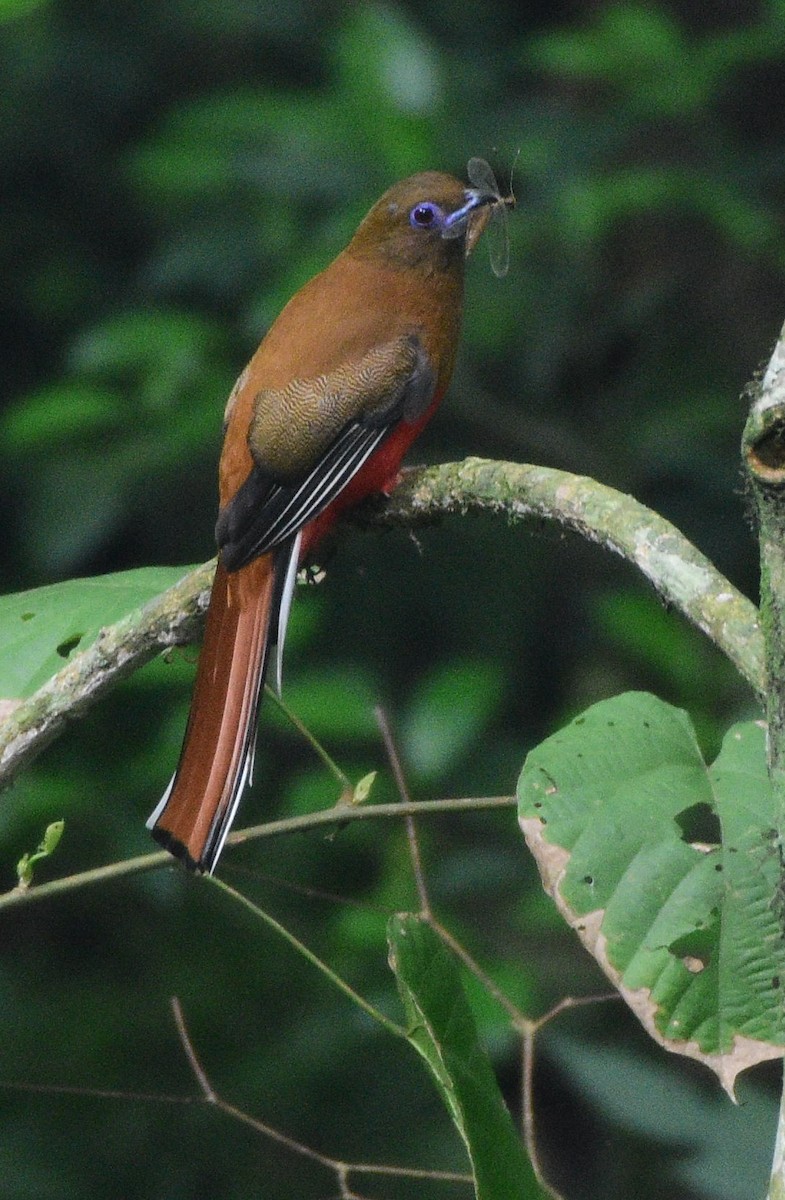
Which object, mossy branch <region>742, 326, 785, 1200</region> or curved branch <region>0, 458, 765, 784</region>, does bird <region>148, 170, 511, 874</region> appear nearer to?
curved branch <region>0, 458, 765, 784</region>

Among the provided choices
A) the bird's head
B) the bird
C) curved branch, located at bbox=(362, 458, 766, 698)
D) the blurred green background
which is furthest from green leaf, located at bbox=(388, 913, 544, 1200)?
the bird's head

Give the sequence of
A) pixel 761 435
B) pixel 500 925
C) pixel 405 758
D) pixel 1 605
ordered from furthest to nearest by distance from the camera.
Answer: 1. pixel 500 925
2. pixel 405 758
3. pixel 1 605
4. pixel 761 435

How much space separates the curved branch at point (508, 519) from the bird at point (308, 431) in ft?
0.44

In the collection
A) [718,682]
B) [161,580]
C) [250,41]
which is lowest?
[718,682]

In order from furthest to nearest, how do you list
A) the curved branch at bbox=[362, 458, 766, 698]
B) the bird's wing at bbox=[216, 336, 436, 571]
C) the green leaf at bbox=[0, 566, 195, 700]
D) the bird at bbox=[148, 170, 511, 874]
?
1. the bird's wing at bbox=[216, 336, 436, 571]
2. the bird at bbox=[148, 170, 511, 874]
3. the green leaf at bbox=[0, 566, 195, 700]
4. the curved branch at bbox=[362, 458, 766, 698]

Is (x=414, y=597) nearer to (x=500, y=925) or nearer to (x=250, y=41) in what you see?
(x=500, y=925)

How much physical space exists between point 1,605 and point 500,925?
2.09 metres

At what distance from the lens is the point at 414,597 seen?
14.9 ft

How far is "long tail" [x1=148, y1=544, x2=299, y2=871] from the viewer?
222 centimetres

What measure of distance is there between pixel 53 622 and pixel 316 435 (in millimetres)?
767

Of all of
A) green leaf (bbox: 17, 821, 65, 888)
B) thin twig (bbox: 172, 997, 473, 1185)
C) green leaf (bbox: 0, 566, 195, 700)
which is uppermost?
green leaf (bbox: 0, 566, 195, 700)

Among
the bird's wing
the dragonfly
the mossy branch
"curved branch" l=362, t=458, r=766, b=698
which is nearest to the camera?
the mossy branch

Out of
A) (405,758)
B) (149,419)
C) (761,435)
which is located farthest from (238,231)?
(761,435)

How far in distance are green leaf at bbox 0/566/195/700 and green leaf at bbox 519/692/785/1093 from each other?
706mm
